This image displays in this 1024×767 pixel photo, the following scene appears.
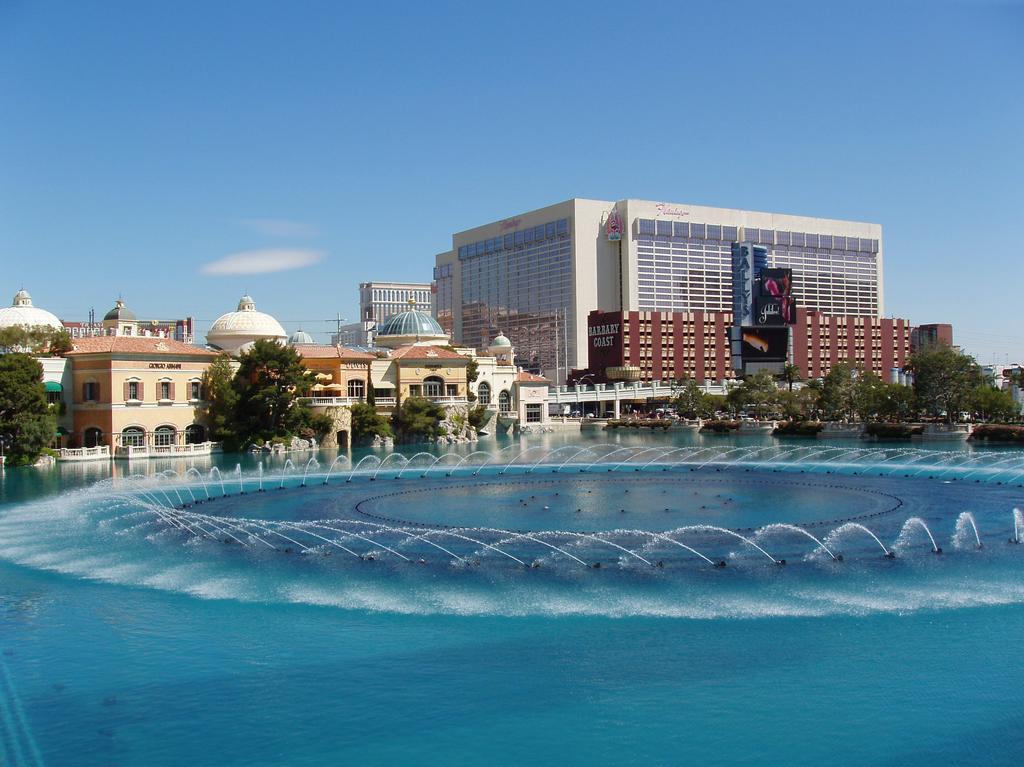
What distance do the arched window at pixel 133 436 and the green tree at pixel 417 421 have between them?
2043 cm

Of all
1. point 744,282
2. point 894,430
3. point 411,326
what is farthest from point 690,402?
point 744,282

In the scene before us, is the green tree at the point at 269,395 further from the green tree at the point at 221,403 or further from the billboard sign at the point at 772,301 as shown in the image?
the billboard sign at the point at 772,301

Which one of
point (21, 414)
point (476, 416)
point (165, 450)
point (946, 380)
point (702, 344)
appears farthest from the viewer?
point (702, 344)

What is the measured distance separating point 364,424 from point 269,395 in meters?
9.43

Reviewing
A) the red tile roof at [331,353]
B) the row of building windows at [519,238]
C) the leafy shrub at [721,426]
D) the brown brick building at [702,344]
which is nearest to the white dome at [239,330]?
the red tile roof at [331,353]

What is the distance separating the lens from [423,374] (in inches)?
3206

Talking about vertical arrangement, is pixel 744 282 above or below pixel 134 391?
above

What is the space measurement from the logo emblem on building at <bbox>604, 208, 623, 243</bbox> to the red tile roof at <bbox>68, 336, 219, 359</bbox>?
295ft

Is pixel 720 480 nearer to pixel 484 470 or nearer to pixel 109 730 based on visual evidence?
pixel 484 470

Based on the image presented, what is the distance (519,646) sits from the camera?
18.6 m

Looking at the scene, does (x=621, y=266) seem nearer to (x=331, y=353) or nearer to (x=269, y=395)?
(x=331, y=353)

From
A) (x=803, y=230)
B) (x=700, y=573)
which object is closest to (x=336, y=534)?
(x=700, y=573)

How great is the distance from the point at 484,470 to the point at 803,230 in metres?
130

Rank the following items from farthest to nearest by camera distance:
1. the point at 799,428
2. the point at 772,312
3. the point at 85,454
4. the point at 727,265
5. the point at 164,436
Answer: the point at 727,265 < the point at 772,312 < the point at 799,428 < the point at 164,436 < the point at 85,454
